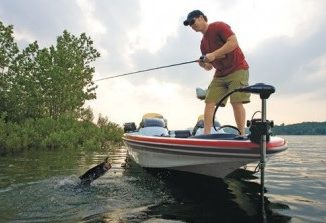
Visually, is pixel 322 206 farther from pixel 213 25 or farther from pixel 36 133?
pixel 36 133

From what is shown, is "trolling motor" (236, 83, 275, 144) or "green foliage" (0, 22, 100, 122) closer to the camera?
"trolling motor" (236, 83, 275, 144)

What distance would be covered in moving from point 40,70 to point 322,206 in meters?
29.0

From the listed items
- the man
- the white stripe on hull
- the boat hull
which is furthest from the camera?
the man

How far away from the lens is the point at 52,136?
23859 mm

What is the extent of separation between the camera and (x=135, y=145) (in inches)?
406

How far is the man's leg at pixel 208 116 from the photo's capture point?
8125 mm

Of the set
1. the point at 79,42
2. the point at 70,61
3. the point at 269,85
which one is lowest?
the point at 269,85

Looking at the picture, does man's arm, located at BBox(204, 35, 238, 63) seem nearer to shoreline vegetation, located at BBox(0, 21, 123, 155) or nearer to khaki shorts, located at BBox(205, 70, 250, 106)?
khaki shorts, located at BBox(205, 70, 250, 106)

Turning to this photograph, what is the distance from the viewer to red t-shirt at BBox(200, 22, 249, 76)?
7824mm

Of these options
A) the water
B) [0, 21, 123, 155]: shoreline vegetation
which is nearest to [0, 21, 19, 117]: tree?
[0, 21, 123, 155]: shoreline vegetation

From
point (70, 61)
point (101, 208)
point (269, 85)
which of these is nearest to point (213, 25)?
point (269, 85)

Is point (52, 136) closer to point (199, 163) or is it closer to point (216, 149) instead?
point (199, 163)

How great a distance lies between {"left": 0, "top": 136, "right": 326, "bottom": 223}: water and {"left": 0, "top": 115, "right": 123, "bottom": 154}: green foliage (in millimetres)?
10616

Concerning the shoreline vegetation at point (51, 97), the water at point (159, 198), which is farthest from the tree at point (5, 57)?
the water at point (159, 198)
